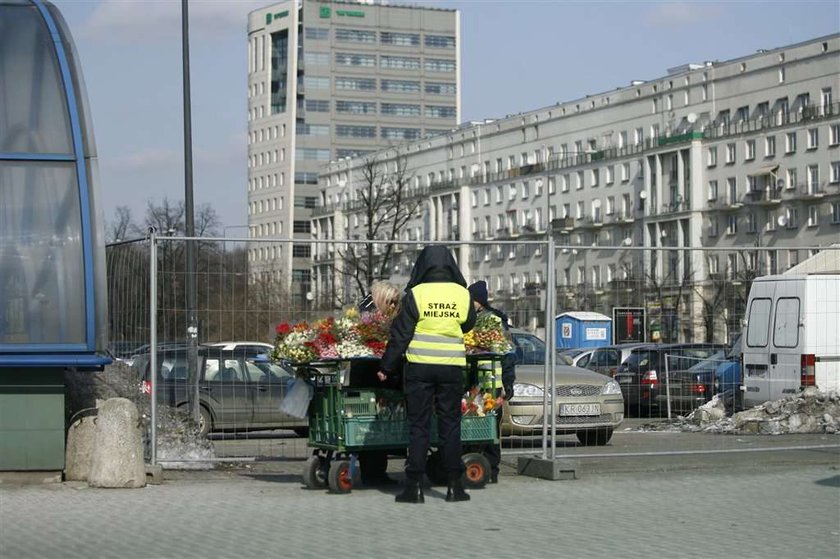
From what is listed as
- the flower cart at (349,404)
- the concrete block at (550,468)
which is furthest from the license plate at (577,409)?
the flower cart at (349,404)

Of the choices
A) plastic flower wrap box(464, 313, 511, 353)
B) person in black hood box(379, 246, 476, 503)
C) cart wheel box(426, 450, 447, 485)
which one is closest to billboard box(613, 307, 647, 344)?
plastic flower wrap box(464, 313, 511, 353)

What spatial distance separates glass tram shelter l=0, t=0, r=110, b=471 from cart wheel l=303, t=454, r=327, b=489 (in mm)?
2068

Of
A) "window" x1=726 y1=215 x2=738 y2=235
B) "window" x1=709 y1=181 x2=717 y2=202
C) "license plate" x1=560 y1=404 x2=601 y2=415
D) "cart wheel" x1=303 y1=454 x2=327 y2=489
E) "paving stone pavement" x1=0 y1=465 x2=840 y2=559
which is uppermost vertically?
"window" x1=709 y1=181 x2=717 y2=202

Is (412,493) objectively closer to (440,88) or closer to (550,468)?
(550,468)

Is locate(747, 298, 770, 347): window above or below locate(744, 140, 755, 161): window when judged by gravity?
below

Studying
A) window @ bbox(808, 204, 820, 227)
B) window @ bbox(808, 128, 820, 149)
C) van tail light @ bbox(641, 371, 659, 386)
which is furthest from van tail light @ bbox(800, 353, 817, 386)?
window @ bbox(808, 128, 820, 149)

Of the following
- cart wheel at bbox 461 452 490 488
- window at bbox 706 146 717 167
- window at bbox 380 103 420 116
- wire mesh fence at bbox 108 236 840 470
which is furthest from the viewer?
window at bbox 380 103 420 116

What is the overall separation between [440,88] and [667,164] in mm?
68968

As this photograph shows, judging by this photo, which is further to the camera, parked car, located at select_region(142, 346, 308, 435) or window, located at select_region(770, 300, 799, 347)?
window, located at select_region(770, 300, 799, 347)

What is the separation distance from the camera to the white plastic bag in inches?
512

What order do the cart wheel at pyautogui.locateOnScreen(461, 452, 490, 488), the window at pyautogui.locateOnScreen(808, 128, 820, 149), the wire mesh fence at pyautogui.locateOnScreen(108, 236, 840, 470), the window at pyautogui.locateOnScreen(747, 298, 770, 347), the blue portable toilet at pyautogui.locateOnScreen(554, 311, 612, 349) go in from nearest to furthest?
the cart wheel at pyautogui.locateOnScreen(461, 452, 490, 488) < the wire mesh fence at pyautogui.locateOnScreen(108, 236, 840, 470) < the blue portable toilet at pyautogui.locateOnScreen(554, 311, 612, 349) < the window at pyautogui.locateOnScreen(747, 298, 770, 347) < the window at pyautogui.locateOnScreen(808, 128, 820, 149)

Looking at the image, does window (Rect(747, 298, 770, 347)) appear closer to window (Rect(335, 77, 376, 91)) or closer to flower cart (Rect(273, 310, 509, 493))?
flower cart (Rect(273, 310, 509, 493))

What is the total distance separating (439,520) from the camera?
1111 cm

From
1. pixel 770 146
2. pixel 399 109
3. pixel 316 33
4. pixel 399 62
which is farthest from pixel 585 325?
pixel 399 62
